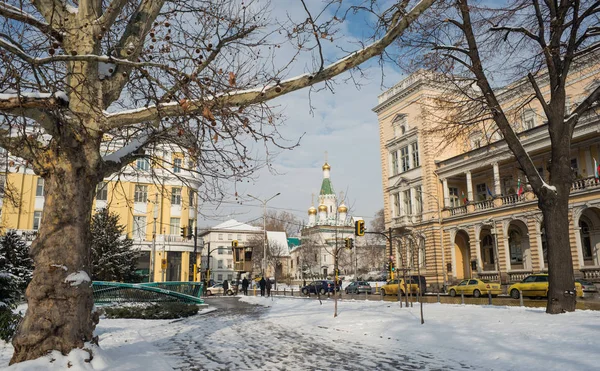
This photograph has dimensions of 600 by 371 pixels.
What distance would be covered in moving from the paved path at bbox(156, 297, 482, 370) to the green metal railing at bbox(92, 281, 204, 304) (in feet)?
26.8

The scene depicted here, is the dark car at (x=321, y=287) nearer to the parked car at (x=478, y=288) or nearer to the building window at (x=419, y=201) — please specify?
the building window at (x=419, y=201)

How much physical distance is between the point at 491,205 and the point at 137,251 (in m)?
29.7

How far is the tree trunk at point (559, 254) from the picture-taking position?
1234 cm

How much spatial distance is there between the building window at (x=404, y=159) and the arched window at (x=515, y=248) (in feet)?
42.5

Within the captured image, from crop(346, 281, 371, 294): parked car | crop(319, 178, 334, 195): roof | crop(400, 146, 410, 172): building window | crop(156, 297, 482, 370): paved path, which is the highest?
crop(319, 178, 334, 195): roof

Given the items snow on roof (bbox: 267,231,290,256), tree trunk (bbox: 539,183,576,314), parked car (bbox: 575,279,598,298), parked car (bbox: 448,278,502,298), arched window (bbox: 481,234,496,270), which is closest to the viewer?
tree trunk (bbox: 539,183,576,314)

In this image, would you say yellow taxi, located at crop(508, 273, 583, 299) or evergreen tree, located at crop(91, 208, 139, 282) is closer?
evergreen tree, located at crop(91, 208, 139, 282)

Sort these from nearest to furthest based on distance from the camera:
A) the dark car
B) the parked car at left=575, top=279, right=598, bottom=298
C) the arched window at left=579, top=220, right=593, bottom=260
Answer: the parked car at left=575, top=279, right=598, bottom=298, the arched window at left=579, top=220, right=593, bottom=260, the dark car

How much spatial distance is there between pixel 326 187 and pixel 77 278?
107 m

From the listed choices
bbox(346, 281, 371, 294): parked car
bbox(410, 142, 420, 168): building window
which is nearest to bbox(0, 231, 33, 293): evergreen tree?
bbox(346, 281, 371, 294): parked car

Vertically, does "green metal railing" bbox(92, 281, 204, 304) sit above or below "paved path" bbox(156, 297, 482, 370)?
above

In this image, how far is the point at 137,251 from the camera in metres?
28.8

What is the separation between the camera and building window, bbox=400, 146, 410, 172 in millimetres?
50200

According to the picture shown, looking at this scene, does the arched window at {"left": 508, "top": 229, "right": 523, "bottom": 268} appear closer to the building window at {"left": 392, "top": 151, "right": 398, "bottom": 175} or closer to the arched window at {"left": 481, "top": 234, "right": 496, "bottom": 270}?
the arched window at {"left": 481, "top": 234, "right": 496, "bottom": 270}
